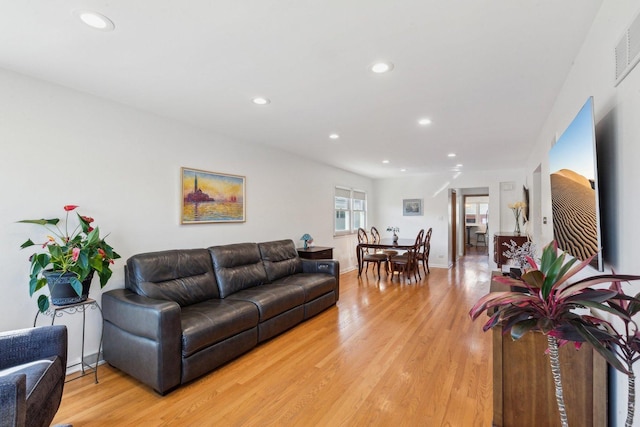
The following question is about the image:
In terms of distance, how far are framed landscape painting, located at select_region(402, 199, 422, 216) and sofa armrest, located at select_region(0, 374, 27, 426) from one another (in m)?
7.70

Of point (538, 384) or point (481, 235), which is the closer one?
point (538, 384)

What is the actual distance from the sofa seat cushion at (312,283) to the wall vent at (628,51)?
3177 mm

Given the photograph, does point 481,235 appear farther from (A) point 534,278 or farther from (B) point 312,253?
(A) point 534,278

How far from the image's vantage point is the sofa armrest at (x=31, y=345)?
168cm

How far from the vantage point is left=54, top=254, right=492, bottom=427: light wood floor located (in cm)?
198

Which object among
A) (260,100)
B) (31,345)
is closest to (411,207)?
(260,100)

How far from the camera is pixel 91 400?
218cm

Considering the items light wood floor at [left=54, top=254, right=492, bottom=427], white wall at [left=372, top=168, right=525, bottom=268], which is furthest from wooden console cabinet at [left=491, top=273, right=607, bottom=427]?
white wall at [left=372, top=168, right=525, bottom=268]

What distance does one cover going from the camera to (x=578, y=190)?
5.49 ft

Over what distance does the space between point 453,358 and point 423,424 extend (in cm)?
102

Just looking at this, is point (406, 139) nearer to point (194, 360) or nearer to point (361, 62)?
point (361, 62)

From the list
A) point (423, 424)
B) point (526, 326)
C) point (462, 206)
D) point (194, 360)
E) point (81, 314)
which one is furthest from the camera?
point (462, 206)

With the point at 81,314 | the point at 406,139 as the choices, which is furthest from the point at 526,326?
the point at 406,139

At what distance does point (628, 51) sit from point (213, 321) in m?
2.95
